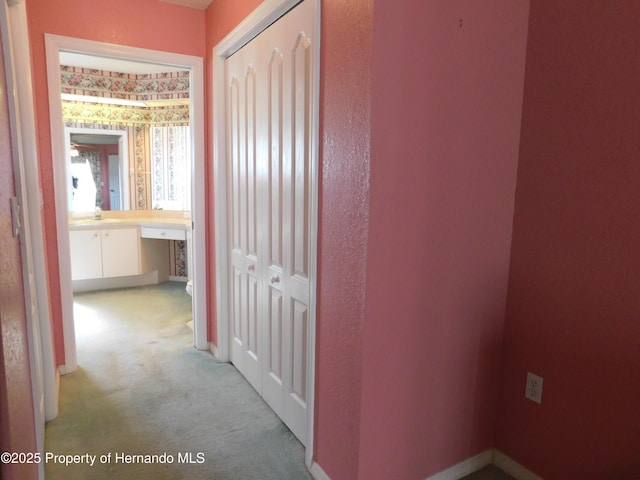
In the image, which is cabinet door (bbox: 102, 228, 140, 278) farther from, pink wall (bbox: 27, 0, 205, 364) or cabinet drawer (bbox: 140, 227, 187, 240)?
pink wall (bbox: 27, 0, 205, 364)

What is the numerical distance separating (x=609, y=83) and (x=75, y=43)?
279 centimetres

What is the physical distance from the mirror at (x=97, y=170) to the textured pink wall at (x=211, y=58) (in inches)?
104

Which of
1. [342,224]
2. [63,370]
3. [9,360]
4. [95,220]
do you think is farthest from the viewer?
[95,220]

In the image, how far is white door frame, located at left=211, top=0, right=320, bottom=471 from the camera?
1.62m

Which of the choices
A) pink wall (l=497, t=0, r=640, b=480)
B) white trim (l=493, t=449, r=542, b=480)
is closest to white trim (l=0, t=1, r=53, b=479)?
white trim (l=493, t=449, r=542, b=480)

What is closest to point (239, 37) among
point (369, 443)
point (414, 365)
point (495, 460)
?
point (414, 365)

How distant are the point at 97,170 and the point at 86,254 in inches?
43.5

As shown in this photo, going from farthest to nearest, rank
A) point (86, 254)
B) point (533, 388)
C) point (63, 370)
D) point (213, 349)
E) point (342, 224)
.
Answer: point (86, 254)
point (213, 349)
point (63, 370)
point (533, 388)
point (342, 224)

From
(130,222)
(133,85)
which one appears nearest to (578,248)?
(130,222)

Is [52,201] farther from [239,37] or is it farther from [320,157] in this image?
[320,157]

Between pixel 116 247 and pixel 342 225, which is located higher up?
pixel 342 225

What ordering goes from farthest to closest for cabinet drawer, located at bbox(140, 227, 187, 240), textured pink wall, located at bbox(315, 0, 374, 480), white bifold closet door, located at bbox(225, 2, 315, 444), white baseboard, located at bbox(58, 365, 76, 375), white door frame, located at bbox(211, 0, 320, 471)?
cabinet drawer, located at bbox(140, 227, 187, 240) → white baseboard, located at bbox(58, 365, 76, 375) → white bifold closet door, located at bbox(225, 2, 315, 444) → white door frame, located at bbox(211, 0, 320, 471) → textured pink wall, located at bbox(315, 0, 374, 480)

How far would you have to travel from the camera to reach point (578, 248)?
154 centimetres

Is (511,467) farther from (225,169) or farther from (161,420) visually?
(225,169)
